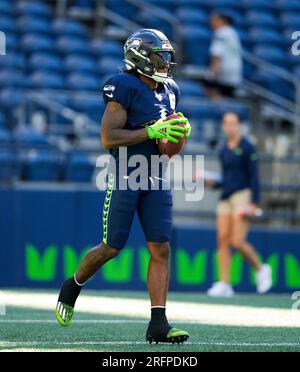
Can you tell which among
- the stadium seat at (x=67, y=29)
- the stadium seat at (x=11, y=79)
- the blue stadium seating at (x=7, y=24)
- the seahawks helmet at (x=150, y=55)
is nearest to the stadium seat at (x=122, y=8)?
the stadium seat at (x=67, y=29)

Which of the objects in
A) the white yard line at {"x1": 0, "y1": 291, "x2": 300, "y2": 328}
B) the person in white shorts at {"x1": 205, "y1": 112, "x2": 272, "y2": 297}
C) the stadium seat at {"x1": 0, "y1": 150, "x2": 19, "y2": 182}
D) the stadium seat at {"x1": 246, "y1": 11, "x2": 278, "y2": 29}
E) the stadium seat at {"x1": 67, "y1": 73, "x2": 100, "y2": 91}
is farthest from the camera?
the stadium seat at {"x1": 246, "y1": 11, "x2": 278, "y2": 29}

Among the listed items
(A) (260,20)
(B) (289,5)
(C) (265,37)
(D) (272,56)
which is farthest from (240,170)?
(B) (289,5)

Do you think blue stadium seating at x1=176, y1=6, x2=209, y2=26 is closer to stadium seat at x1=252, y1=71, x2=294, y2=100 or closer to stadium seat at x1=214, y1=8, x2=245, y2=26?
stadium seat at x1=214, y1=8, x2=245, y2=26

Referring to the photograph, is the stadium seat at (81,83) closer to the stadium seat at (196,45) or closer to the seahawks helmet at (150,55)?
the stadium seat at (196,45)

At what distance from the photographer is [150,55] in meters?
6.74

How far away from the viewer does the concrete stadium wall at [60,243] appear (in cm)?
1243

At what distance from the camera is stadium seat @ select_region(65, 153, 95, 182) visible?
1299 cm

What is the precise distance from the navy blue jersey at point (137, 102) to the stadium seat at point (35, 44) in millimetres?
8216

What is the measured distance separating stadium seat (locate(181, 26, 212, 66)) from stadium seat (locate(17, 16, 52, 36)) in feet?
6.55

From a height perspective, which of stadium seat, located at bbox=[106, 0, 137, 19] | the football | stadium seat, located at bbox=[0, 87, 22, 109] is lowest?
the football

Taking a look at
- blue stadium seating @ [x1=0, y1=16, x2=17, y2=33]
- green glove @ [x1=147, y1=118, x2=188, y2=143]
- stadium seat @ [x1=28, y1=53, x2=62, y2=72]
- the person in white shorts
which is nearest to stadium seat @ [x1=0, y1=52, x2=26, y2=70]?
stadium seat @ [x1=28, y1=53, x2=62, y2=72]

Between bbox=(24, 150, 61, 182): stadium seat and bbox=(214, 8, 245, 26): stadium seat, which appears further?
bbox=(214, 8, 245, 26): stadium seat

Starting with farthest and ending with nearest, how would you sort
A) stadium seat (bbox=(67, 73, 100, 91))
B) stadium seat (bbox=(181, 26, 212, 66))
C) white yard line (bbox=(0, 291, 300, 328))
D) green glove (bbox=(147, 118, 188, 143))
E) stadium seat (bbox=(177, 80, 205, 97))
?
stadium seat (bbox=(181, 26, 212, 66)) → stadium seat (bbox=(177, 80, 205, 97)) → stadium seat (bbox=(67, 73, 100, 91)) → white yard line (bbox=(0, 291, 300, 328)) → green glove (bbox=(147, 118, 188, 143))
